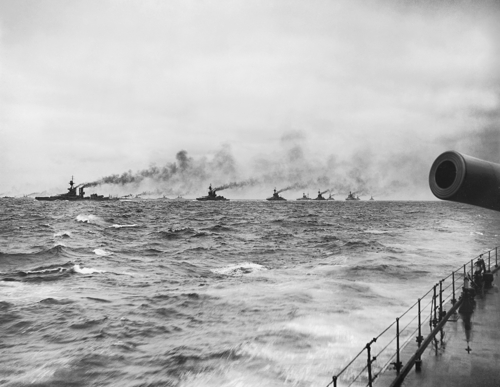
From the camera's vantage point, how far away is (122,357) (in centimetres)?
1060

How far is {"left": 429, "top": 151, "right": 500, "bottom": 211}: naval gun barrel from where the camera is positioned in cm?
383

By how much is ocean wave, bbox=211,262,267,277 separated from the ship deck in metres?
13.8

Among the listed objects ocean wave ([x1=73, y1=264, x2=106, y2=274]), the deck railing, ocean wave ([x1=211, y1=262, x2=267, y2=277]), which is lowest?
ocean wave ([x1=211, y1=262, x2=267, y2=277])

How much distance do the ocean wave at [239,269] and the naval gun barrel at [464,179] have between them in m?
17.3

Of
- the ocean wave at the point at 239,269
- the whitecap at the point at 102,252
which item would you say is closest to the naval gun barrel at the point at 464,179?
the ocean wave at the point at 239,269

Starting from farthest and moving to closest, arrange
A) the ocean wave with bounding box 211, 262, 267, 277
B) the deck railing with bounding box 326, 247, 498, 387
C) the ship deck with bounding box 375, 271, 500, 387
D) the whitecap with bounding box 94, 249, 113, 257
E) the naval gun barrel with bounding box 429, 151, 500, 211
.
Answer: the whitecap with bounding box 94, 249, 113, 257
the ocean wave with bounding box 211, 262, 267, 277
the deck railing with bounding box 326, 247, 498, 387
the ship deck with bounding box 375, 271, 500, 387
the naval gun barrel with bounding box 429, 151, 500, 211

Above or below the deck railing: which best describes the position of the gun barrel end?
above

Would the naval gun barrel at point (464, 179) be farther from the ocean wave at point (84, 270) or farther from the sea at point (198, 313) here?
the ocean wave at point (84, 270)

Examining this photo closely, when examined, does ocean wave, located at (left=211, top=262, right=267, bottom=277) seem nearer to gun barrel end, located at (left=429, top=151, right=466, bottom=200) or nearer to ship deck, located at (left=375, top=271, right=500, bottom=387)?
ship deck, located at (left=375, top=271, right=500, bottom=387)

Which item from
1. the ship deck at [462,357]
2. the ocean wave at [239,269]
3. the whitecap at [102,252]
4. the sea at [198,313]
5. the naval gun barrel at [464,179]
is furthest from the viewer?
the whitecap at [102,252]

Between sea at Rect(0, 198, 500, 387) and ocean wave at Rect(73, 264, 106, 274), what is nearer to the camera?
sea at Rect(0, 198, 500, 387)

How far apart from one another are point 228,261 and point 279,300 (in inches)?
426

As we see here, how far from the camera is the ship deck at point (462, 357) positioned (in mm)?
5684

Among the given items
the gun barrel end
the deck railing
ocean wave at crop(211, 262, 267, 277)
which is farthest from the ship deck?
ocean wave at crop(211, 262, 267, 277)
